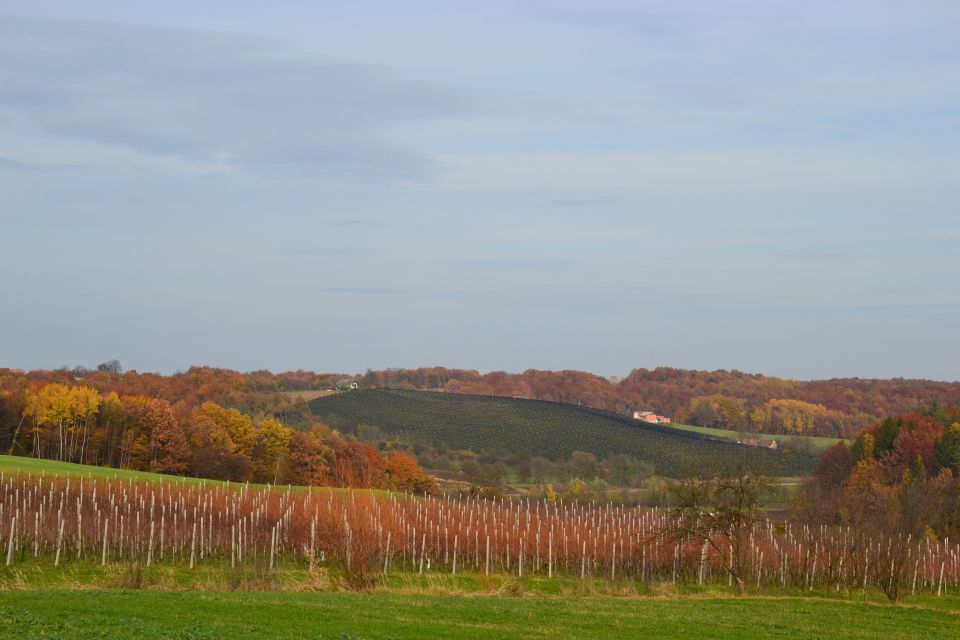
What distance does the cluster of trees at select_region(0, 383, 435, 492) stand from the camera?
75.2 metres

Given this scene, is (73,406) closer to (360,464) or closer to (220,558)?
(360,464)

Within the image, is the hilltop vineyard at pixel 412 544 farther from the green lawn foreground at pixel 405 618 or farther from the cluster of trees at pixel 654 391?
the cluster of trees at pixel 654 391

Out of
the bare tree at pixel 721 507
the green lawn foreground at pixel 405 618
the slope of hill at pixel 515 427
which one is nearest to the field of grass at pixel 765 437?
the slope of hill at pixel 515 427

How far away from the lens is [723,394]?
136375 millimetres

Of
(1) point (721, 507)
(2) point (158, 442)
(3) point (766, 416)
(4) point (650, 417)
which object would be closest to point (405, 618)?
(1) point (721, 507)

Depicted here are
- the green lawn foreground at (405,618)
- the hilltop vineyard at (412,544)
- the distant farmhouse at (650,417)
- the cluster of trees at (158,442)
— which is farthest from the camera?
the distant farmhouse at (650,417)

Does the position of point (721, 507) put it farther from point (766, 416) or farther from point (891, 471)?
point (766, 416)

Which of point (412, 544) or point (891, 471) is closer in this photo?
point (412, 544)

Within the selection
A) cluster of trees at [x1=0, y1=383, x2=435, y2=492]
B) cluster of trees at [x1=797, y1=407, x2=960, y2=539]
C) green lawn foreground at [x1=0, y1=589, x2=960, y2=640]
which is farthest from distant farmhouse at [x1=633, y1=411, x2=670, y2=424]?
green lawn foreground at [x1=0, y1=589, x2=960, y2=640]

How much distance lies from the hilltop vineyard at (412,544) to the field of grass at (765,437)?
6587 centimetres

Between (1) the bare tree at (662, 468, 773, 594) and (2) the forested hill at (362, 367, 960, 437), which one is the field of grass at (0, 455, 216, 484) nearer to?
(1) the bare tree at (662, 468, 773, 594)

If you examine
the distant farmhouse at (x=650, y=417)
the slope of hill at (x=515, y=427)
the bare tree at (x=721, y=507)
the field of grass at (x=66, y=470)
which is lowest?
the field of grass at (x=66, y=470)

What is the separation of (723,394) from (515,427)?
40.5m

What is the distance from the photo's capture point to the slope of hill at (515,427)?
9831 centimetres
